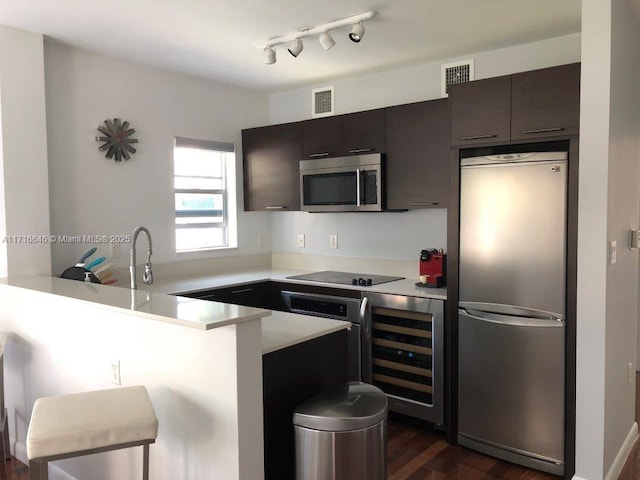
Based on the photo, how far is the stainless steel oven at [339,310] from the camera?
3.43 m

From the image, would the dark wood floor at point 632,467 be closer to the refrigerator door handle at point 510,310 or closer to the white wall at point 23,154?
the refrigerator door handle at point 510,310

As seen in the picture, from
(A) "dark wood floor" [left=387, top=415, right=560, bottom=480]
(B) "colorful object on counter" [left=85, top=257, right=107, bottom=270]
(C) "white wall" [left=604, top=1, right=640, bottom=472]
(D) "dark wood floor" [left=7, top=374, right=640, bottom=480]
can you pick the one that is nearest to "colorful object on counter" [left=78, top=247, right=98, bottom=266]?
(B) "colorful object on counter" [left=85, top=257, right=107, bottom=270]

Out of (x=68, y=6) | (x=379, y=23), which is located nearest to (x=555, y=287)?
(x=379, y=23)

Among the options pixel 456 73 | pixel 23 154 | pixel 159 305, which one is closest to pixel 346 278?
pixel 456 73

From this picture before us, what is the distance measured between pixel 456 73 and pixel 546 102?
108cm

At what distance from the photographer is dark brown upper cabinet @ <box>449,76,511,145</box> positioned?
2758 mm

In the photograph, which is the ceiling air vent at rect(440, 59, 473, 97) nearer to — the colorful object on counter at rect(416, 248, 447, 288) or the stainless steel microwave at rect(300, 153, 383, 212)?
the stainless steel microwave at rect(300, 153, 383, 212)

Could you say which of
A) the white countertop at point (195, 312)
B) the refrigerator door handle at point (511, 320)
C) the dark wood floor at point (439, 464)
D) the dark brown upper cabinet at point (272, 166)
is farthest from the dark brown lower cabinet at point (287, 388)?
the dark brown upper cabinet at point (272, 166)

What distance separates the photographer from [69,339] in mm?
2391

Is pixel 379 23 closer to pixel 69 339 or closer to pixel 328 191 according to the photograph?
pixel 328 191

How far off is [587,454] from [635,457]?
648 mm

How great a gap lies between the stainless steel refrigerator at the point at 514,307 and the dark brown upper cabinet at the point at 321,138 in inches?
47.4

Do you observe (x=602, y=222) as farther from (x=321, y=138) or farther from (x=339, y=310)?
(x=321, y=138)

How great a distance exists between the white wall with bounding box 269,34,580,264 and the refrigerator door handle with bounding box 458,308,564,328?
0.85m
